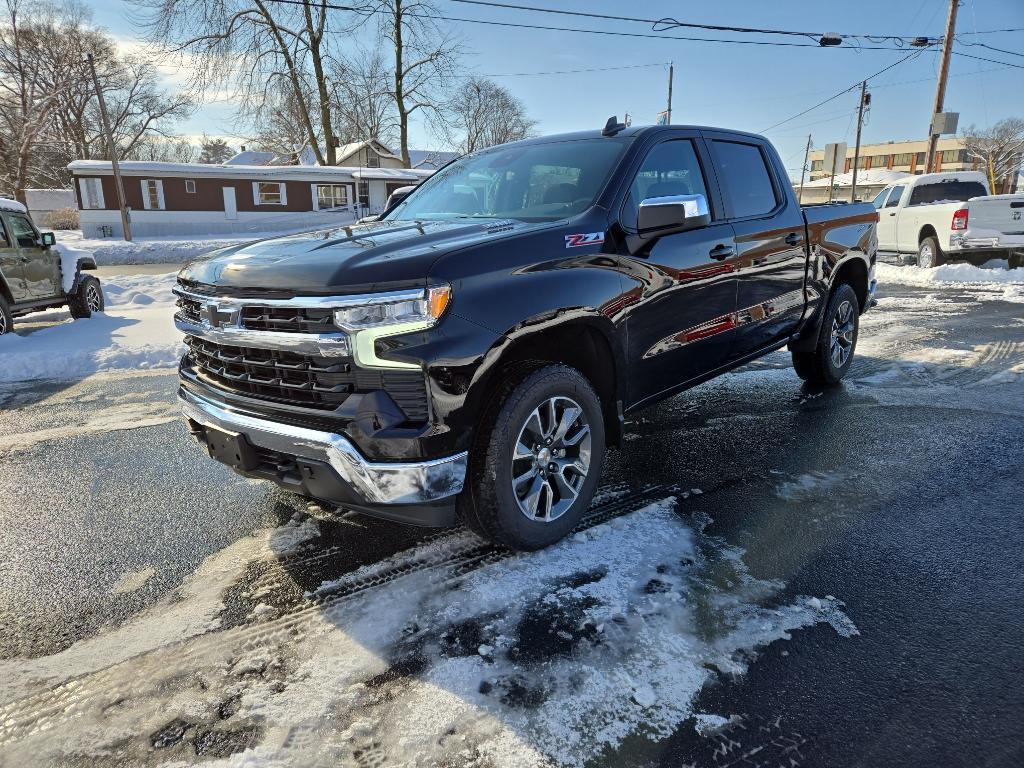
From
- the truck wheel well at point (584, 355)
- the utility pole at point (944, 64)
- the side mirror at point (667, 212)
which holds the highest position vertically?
the utility pole at point (944, 64)

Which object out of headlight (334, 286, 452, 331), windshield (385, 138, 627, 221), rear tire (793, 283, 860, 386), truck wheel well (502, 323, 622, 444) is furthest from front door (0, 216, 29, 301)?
rear tire (793, 283, 860, 386)

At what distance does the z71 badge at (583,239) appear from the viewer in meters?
3.00

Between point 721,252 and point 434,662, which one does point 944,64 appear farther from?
point 434,662

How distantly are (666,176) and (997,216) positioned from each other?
12319 mm

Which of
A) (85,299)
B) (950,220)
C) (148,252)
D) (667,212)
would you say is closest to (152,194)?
(148,252)

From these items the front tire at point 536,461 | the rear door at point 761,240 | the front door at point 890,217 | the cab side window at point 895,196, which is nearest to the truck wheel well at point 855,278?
the rear door at point 761,240

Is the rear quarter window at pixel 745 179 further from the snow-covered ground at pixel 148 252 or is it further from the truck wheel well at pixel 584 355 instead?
the snow-covered ground at pixel 148 252

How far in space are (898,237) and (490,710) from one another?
15.9m

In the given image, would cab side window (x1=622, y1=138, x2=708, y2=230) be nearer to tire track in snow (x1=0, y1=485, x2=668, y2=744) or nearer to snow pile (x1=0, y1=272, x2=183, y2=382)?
tire track in snow (x1=0, y1=485, x2=668, y2=744)

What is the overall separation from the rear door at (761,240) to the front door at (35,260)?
31.8 feet

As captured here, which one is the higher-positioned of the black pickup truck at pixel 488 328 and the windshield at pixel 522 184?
the windshield at pixel 522 184

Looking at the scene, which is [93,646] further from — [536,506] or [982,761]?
[982,761]

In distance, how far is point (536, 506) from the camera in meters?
3.01

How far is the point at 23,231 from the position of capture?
9.56m
